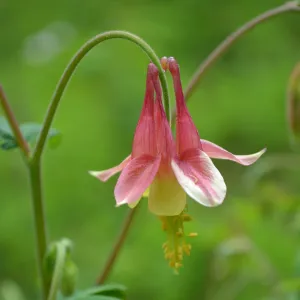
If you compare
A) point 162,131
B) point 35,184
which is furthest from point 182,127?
point 35,184

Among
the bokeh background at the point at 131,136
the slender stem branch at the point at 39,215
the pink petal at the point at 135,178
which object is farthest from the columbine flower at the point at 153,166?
the bokeh background at the point at 131,136

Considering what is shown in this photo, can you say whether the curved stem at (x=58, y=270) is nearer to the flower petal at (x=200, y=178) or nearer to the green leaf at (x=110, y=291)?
the green leaf at (x=110, y=291)

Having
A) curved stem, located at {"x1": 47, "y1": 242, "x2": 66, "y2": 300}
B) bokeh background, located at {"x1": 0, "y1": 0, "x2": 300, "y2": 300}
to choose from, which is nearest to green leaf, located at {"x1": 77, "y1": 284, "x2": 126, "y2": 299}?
curved stem, located at {"x1": 47, "y1": 242, "x2": 66, "y2": 300}

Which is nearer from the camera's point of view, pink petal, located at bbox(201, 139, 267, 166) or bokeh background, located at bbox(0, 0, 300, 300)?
pink petal, located at bbox(201, 139, 267, 166)

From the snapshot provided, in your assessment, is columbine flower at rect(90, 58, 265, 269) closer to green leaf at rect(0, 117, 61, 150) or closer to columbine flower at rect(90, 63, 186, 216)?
columbine flower at rect(90, 63, 186, 216)

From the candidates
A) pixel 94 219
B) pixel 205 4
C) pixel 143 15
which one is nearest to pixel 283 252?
pixel 94 219

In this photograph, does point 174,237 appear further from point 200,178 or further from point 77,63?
point 77,63

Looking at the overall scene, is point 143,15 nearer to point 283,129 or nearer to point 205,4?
point 205,4
